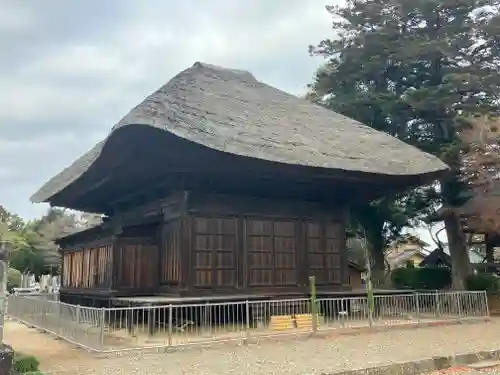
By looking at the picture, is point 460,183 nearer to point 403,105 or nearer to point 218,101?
point 403,105

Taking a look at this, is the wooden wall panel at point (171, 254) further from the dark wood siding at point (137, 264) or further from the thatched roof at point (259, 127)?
the thatched roof at point (259, 127)

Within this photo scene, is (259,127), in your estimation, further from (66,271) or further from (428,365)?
(66,271)

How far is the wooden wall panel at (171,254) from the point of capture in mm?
12039

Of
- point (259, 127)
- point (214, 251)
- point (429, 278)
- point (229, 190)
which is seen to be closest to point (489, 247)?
point (429, 278)

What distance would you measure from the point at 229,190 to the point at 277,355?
5.21 metres

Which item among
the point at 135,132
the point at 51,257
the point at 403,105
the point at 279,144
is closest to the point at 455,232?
the point at 403,105

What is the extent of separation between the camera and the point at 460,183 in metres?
17.9

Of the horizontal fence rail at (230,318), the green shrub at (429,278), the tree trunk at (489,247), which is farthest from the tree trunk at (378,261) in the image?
the horizontal fence rail at (230,318)

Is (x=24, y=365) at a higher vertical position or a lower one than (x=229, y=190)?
lower

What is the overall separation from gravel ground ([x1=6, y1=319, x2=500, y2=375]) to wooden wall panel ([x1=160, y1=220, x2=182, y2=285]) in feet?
9.55

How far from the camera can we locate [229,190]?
12578mm

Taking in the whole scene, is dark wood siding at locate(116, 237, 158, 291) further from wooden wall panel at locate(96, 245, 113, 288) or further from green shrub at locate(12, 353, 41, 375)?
green shrub at locate(12, 353, 41, 375)

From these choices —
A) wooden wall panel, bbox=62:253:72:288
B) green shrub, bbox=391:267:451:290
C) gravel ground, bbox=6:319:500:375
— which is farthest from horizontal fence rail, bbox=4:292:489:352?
green shrub, bbox=391:267:451:290

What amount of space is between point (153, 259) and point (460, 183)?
35.9 feet
